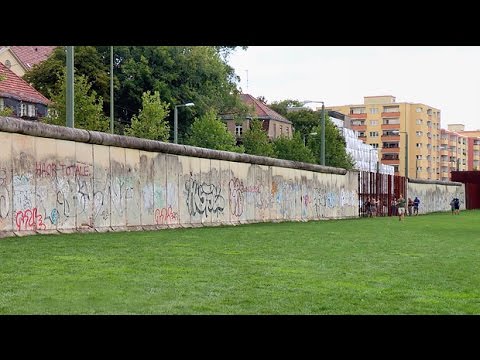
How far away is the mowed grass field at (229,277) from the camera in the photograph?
31.1ft

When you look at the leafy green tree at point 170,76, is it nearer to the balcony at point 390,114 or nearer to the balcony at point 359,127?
the balcony at point 390,114

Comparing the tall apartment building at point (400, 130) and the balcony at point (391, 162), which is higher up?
the tall apartment building at point (400, 130)

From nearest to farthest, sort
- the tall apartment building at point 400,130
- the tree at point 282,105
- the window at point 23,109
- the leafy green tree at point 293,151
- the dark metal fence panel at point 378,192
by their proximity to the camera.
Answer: the dark metal fence panel at point 378,192 → the window at point 23,109 → the leafy green tree at point 293,151 → the tree at point 282,105 → the tall apartment building at point 400,130

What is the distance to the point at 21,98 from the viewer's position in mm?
63594

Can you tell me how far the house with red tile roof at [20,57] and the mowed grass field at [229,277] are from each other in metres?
55.6

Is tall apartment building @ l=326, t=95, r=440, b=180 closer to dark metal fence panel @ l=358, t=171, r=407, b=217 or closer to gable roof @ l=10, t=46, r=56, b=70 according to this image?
gable roof @ l=10, t=46, r=56, b=70

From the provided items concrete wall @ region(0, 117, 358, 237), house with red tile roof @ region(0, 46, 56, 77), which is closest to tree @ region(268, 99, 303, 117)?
house with red tile roof @ region(0, 46, 56, 77)

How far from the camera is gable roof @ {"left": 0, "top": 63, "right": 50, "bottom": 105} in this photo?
62.3 meters

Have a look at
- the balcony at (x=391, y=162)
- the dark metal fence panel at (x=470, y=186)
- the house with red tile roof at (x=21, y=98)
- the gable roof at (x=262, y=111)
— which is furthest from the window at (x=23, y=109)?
the balcony at (x=391, y=162)

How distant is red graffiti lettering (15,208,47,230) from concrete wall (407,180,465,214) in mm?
51714
